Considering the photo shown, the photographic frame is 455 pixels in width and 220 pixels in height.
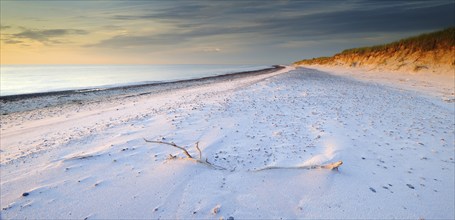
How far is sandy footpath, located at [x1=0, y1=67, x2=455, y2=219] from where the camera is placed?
3.40m

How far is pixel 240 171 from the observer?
14.2 ft

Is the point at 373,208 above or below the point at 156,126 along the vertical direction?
below

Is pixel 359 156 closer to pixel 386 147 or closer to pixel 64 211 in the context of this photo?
pixel 386 147

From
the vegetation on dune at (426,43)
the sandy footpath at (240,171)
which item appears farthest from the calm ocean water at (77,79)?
the vegetation on dune at (426,43)

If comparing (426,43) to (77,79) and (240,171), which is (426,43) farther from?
(77,79)

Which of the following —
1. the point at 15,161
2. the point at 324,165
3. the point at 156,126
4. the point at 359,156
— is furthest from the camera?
the point at 156,126

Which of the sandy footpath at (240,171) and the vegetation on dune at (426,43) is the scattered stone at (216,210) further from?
the vegetation on dune at (426,43)

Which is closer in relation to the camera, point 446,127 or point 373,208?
point 373,208

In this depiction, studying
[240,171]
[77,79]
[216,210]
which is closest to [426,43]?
[240,171]

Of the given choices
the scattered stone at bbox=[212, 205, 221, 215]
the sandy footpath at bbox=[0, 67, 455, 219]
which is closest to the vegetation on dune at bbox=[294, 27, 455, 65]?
the sandy footpath at bbox=[0, 67, 455, 219]

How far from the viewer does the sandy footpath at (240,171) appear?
3.40 meters

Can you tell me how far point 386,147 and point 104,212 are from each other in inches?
219

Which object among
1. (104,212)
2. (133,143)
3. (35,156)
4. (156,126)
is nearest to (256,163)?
(104,212)

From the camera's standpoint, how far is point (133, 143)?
5773mm
